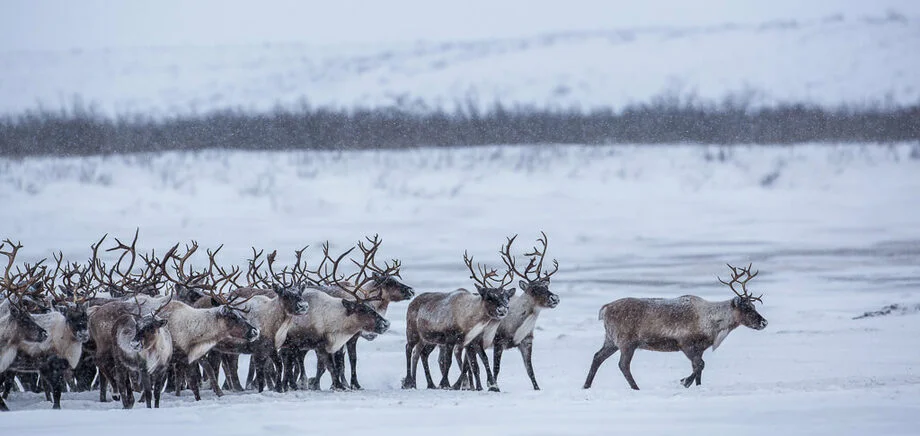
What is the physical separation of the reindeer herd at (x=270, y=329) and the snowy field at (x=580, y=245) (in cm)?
42

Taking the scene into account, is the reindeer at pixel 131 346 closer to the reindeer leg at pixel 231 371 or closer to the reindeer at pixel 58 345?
the reindeer at pixel 58 345

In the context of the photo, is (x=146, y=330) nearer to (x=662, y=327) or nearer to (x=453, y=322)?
(x=453, y=322)

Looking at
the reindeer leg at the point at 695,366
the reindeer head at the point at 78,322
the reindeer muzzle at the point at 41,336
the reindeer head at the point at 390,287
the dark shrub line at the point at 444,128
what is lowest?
the reindeer leg at the point at 695,366

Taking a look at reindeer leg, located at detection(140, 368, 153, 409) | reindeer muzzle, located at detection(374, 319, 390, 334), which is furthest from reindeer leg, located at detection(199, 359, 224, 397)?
reindeer muzzle, located at detection(374, 319, 390, 334)

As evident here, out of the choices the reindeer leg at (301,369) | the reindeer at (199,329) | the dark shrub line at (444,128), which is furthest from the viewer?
the dark shrub line at (444,128)

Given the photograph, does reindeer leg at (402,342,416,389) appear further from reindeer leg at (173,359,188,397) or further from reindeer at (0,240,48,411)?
reindeer at (0,240,48,411)

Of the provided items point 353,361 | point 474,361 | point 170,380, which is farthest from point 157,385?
point 474,361

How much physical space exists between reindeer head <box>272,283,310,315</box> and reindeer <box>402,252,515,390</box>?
1.42 m

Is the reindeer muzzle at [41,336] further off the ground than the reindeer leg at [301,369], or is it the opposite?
the reindeer muzzle at [41,336]

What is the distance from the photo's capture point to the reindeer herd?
11.4 m

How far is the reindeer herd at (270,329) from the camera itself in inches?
449

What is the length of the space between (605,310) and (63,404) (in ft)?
17.2

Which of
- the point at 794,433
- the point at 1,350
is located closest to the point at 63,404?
the point at 1,350

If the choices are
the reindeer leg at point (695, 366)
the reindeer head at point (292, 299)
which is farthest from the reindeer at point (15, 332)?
the reindeer leg at point (695, 366)
